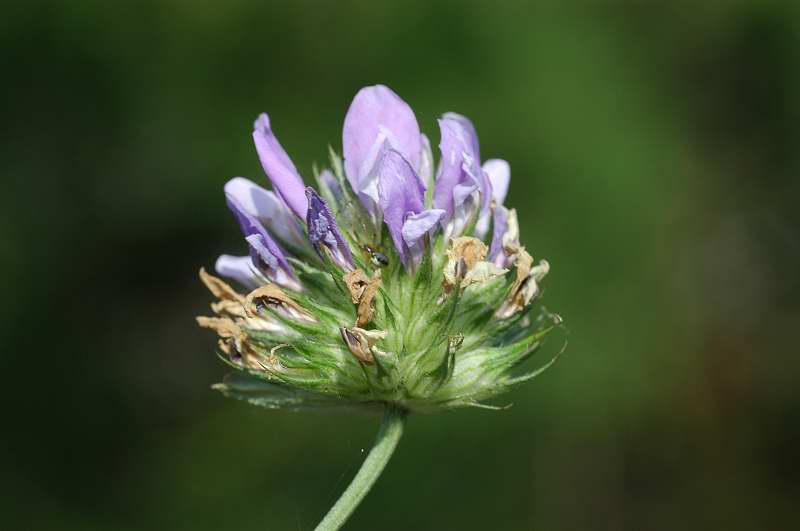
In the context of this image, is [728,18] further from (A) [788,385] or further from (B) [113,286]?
(B) [113,286]

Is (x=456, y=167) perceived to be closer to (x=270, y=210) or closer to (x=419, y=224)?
(x=419, y=224)

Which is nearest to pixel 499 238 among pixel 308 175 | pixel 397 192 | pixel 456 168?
pixel 456 168

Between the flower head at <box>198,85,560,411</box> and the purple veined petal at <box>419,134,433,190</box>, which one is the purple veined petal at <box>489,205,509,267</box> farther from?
the purple veined petal at <box>419,134,433,190</box>

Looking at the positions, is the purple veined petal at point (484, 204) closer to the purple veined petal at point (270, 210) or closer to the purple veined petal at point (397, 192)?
the purple veined petal at point (397, 192)

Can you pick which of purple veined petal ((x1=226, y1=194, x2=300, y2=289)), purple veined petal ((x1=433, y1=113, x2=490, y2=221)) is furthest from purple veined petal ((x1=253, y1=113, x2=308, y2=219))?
purple veined petal ((x1=433, y1=113, x2=490, y2=221))

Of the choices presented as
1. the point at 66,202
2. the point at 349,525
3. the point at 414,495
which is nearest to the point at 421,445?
the point at 414,495
